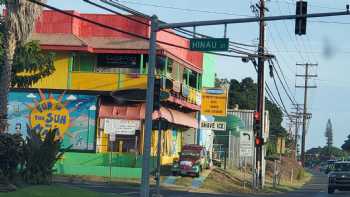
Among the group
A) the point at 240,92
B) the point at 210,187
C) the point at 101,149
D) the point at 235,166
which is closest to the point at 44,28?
the point at 101,149

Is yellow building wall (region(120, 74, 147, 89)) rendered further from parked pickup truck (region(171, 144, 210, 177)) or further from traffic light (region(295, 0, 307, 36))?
traffic light (region(295, 0, 307, 36))

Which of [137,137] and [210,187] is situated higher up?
[137,137]

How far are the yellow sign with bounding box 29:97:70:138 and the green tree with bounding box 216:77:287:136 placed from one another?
62228mm

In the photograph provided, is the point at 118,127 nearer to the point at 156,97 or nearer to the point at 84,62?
the point at 84,62

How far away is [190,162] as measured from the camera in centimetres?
3997

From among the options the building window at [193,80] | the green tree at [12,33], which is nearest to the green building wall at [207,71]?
the building window at [193,80]

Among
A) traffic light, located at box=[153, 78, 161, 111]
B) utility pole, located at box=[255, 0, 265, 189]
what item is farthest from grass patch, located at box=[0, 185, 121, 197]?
utility pole, located at box=[255, 0, 265, 189]

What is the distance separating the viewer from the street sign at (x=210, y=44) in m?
22.7

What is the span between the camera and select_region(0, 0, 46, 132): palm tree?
102 feet

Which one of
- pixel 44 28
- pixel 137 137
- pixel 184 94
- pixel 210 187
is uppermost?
pixel 44 28

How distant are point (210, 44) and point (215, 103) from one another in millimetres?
22829

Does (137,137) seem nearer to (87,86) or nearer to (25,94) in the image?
(87,86)

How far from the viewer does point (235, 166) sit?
185 feet

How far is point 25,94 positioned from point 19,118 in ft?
4.78
